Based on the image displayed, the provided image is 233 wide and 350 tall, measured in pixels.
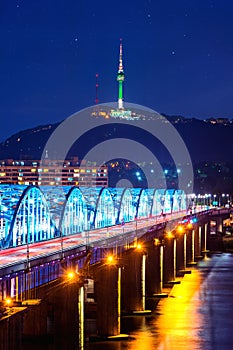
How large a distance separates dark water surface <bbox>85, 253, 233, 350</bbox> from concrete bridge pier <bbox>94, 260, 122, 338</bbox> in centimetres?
131

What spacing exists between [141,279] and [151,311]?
357 cm

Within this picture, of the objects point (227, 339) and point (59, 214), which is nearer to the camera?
point (227, 339)

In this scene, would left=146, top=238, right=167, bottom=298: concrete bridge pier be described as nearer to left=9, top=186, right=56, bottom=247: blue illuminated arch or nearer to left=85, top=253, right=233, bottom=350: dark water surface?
left=85, top=253, right=233, bottom=350: dark water surface

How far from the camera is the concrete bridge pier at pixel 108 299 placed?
4975 centimetres

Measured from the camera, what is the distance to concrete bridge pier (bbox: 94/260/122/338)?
49750mm

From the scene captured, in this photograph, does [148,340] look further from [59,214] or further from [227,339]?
[59,214]

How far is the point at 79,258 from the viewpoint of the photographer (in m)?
44.9

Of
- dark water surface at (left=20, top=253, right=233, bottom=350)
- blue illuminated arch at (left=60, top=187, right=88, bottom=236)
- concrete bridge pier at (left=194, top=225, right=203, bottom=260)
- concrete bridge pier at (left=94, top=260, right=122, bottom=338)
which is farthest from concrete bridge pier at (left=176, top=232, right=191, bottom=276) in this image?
concrete bridge pier at (left=94, top=260, right=122, bottom=338)

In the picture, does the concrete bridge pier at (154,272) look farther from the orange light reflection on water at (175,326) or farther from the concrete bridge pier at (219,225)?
the concrete bridge pier at (219,225)

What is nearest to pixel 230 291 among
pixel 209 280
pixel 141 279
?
pixel 209 280

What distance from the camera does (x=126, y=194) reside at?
115 metres

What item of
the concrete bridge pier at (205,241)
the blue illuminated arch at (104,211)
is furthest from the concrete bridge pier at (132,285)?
the concrete bridge pier at (205,241)

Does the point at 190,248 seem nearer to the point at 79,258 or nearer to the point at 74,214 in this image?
the point at 74,214

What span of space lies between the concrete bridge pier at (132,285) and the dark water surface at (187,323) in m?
1.66
